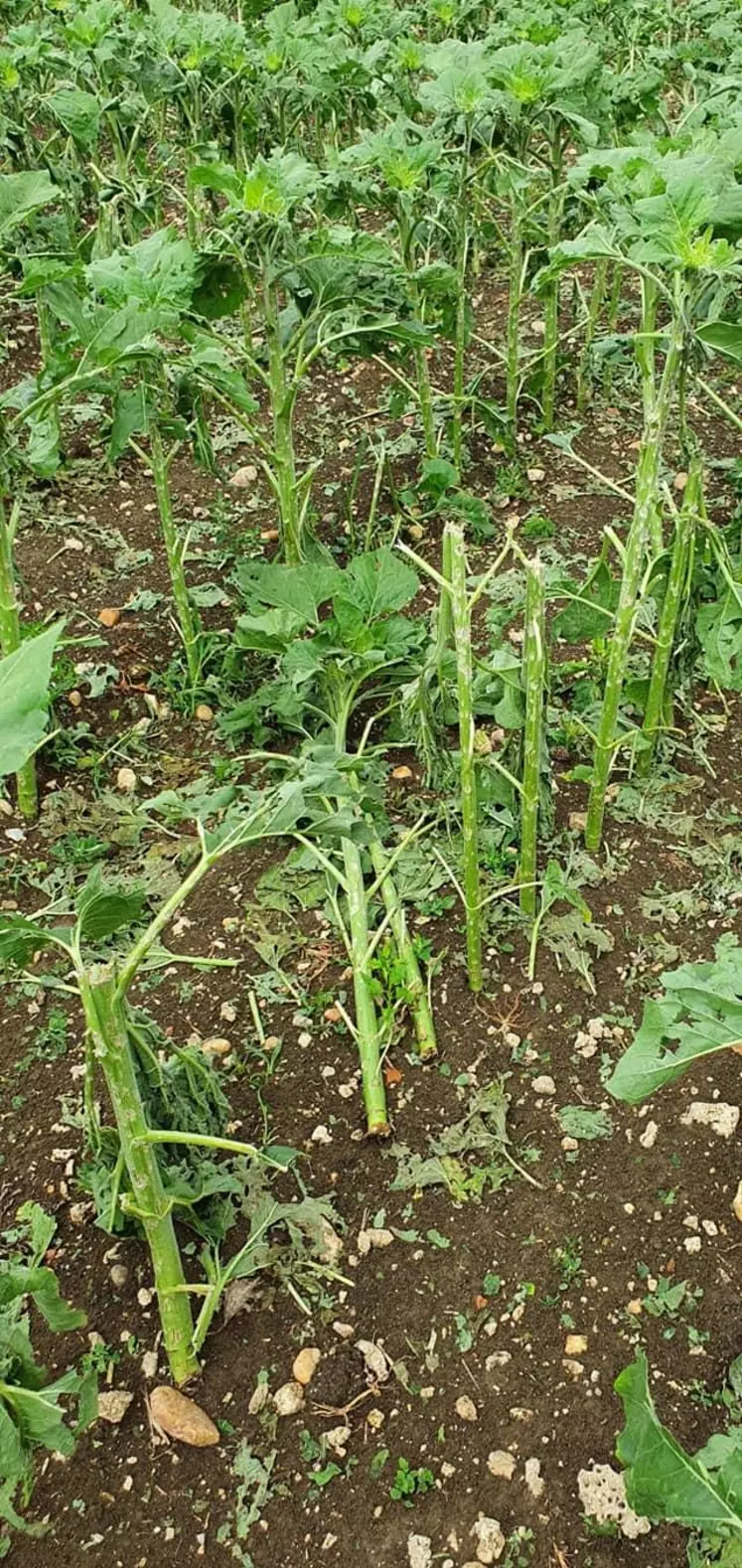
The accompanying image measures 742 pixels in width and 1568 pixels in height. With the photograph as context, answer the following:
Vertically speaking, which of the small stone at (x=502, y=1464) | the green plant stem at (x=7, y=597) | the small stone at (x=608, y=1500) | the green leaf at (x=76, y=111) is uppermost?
the green leaf at (x=76, y=111)

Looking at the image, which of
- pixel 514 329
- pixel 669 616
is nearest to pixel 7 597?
pixel 669 616

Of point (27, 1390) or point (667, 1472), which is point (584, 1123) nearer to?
point (667, 1472)

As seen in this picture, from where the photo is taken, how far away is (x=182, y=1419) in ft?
6.52

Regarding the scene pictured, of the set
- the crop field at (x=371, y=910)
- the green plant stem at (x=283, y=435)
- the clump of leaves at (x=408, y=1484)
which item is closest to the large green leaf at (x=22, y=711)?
the crop field at (x=371, y=910)

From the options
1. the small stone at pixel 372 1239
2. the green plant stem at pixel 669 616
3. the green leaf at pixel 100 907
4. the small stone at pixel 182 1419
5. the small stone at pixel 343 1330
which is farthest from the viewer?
the green plant stem at pixel 669 616

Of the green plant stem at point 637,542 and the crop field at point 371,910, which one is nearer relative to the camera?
the crop field at point 371,910

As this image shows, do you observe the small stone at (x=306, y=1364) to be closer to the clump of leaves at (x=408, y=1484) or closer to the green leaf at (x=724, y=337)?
the clump of leaves at (x=408, y=1484)

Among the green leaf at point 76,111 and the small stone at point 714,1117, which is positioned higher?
the green leaf at point 76,111

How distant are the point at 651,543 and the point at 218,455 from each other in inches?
79.5

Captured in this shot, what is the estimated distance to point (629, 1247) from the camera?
7.30ft

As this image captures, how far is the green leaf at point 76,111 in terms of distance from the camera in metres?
4.00

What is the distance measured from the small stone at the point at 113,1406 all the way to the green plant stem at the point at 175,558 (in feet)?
6.21

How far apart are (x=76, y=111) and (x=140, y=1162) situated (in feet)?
11.8

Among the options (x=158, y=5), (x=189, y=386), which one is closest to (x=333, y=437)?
(x=189, y=386)
